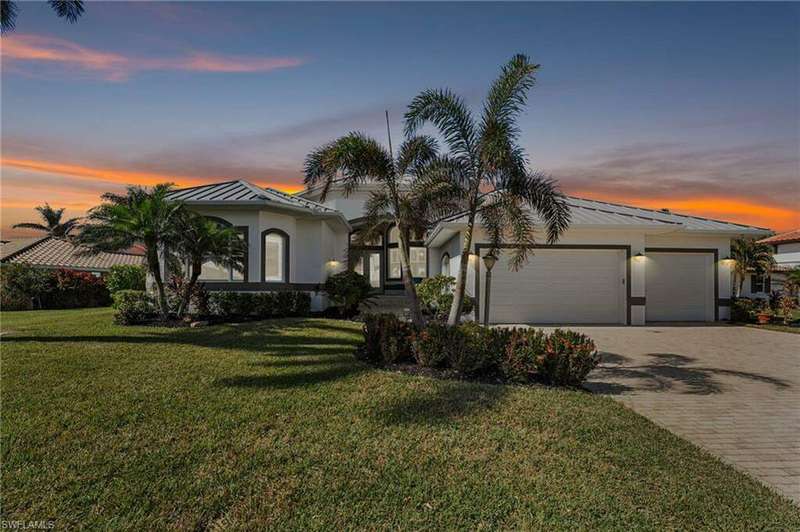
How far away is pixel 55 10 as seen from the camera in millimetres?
9422

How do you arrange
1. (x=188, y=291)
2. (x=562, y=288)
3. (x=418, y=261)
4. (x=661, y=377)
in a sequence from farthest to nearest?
(x=418, y=261) → (x=562, y=288) → (x=188, y=291) → (x=661, y=377)

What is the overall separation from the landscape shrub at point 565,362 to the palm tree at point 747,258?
16.5m

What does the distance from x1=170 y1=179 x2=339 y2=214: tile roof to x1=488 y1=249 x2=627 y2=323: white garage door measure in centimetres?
697

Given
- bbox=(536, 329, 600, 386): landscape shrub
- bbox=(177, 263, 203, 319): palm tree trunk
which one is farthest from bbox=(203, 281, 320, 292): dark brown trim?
bbox=(536, 329, 600, 386): landscape shrub

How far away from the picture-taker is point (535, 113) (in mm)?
8453

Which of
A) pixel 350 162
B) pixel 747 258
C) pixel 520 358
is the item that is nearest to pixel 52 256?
pixel 350 162

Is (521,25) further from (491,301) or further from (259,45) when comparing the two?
(491,301)

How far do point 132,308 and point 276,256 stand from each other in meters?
4.60

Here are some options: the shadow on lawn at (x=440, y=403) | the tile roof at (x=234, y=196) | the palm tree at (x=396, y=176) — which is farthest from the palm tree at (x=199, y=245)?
the shadow on lawn at (x=440, y=403)

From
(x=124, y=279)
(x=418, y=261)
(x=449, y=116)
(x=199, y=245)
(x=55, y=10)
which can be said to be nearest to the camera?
(x=449, y=116)

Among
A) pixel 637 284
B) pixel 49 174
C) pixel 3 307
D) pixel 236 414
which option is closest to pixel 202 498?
pixel 236 414

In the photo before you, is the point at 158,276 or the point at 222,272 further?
the point at 222,272

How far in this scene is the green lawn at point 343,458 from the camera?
307cm

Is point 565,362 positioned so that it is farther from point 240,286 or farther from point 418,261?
point 418,261
